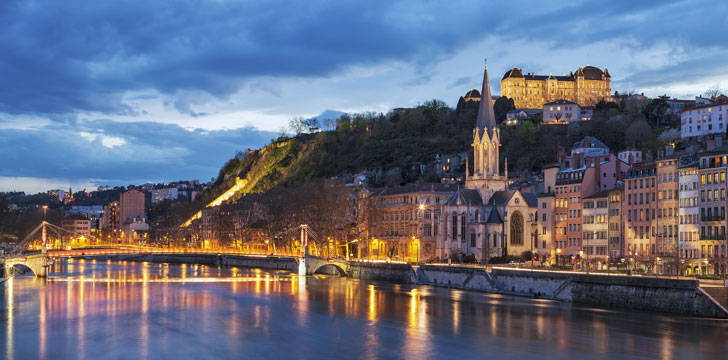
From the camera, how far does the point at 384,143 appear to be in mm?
141750

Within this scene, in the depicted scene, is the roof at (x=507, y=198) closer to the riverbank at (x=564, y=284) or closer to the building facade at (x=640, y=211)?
the riverbank at (x=564, y=284)

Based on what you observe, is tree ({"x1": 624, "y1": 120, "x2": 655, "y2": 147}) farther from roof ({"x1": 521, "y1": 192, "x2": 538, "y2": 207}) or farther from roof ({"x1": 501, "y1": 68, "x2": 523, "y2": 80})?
roof ({"x1": 501, "y1": 68, "x2": 523, "y2": 80})

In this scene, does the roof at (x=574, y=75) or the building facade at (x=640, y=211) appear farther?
the roof at (x=574, y=75)

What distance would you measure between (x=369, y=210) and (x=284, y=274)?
11484 millimetres

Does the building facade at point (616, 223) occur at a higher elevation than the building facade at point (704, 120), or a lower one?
lower

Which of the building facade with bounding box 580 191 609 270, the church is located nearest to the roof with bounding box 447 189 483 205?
the church

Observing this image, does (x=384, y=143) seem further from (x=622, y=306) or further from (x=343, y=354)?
(x=343, y=354)

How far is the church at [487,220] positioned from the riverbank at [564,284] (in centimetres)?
1144

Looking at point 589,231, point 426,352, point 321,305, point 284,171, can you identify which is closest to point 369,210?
point 589,231

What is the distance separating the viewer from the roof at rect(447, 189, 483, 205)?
8581cm

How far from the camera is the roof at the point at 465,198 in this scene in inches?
3378

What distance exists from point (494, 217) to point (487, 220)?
0.72 metres

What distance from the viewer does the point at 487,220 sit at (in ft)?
278

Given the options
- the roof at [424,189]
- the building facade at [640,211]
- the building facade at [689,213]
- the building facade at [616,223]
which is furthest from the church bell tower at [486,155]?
the building facade at [689,213]
